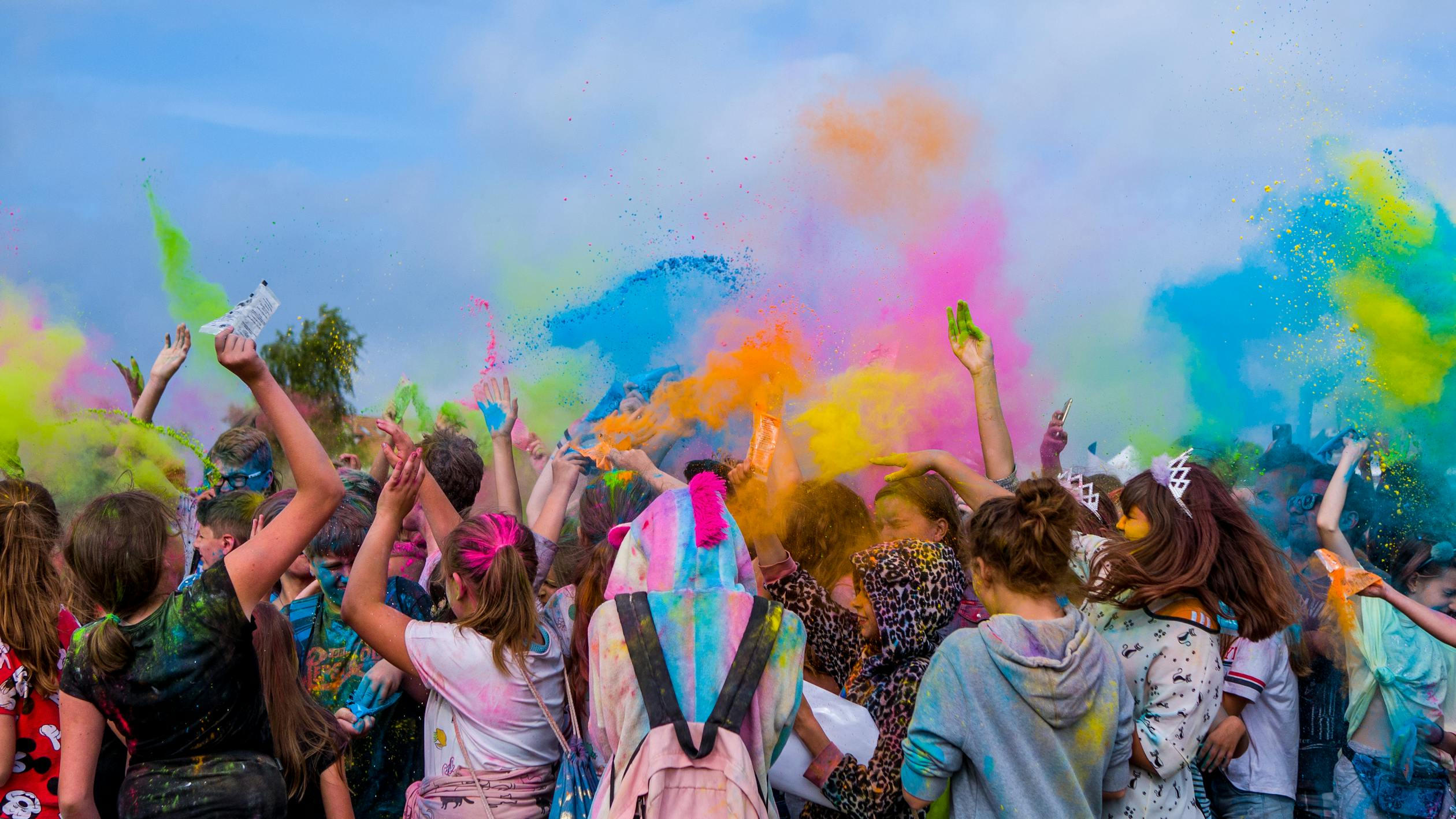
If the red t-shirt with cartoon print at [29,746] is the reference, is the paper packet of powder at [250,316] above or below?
above

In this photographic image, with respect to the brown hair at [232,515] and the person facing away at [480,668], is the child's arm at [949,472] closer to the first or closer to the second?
the person facing away at [480,668]

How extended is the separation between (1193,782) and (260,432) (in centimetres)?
478

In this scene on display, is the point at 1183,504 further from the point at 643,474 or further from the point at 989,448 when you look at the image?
the point at 643,474

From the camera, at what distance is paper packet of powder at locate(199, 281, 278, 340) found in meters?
2.67

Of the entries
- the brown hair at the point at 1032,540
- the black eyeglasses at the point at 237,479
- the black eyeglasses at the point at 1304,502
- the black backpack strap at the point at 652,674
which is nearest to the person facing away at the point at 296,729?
the black backpack strap at the point at 652,674

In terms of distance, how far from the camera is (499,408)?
209 inches

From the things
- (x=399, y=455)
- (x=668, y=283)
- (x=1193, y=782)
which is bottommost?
(x=1193, y=782)

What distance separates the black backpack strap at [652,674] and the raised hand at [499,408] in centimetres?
268

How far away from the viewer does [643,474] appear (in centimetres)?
459

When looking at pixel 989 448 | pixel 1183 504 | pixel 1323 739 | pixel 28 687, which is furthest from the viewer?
pixel 989 448

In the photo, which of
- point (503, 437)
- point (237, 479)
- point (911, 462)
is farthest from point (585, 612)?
point (237, 479)

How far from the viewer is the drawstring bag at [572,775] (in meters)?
3.15

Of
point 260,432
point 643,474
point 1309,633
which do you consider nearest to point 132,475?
point 260,432

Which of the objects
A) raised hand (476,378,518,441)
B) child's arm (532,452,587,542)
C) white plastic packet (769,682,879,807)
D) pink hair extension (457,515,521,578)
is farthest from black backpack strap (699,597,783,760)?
raised hand (476,378,518,441)
